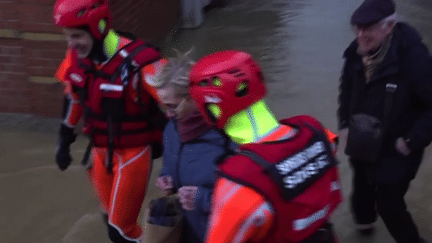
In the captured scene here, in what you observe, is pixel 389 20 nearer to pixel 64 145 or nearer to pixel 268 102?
pixel 64 145

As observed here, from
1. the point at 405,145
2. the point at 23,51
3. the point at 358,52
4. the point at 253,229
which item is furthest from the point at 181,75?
the point at 23,51

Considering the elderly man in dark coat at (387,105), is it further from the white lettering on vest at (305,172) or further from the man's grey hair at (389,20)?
the white lettering on vest at (305,172)

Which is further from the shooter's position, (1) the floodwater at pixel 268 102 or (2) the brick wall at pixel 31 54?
(2) the brick wall at pixel 31 54

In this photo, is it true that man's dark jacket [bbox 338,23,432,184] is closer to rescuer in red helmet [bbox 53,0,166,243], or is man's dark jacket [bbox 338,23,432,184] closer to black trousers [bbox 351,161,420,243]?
black trousers [bbox 351,161,420,243]

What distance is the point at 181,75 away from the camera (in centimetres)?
266

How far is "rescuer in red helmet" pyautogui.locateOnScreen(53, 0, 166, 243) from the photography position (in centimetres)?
332

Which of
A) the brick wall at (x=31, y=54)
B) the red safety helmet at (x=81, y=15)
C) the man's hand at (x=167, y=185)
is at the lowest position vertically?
the brick wall at (x=31, y=54)

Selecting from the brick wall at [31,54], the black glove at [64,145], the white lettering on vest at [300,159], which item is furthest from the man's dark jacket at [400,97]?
the brick wall at [31,54]

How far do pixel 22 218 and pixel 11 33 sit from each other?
2.07 metres

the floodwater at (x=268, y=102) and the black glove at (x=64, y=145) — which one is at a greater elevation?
the black glove at (x=64, y=145)

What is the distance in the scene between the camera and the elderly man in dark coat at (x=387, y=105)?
10.5 ft

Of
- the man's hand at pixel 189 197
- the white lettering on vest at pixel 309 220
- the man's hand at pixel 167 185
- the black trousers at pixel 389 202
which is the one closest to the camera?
the white lettering on vest at pixel 309 220

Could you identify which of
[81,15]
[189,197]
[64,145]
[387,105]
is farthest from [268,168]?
[64,145]

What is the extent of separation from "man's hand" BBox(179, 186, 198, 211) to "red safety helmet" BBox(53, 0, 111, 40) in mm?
1217
